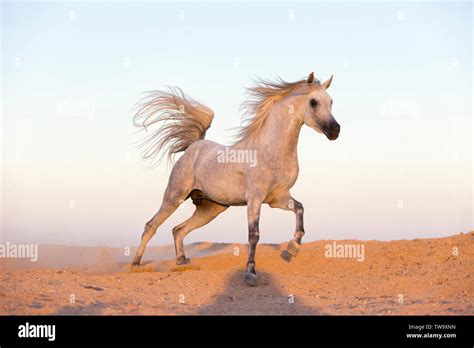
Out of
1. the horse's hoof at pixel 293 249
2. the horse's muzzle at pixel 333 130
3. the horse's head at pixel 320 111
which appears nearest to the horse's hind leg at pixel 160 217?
the horse's hoof at pixel 293 249

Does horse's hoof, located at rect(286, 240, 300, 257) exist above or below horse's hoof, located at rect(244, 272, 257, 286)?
above

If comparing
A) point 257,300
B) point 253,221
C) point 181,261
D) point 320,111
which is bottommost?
point 257,300

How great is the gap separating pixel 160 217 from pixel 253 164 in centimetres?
239

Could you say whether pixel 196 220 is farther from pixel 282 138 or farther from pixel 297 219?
pixel 282 138

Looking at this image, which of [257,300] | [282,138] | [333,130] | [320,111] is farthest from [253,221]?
[320,111]

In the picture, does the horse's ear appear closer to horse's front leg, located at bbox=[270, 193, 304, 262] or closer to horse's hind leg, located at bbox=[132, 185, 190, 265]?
horse's front leg, located at bbox=[270, 193, 304, 262]

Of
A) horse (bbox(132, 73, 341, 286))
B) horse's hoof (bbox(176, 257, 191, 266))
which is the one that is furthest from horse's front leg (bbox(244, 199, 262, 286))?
horse's hoof (bbox(176, 257, 191, 266))

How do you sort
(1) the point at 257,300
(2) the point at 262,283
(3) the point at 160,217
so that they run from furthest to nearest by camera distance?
1. (3) the point at 160,217
2. (2) the point at 262,283
3. (1) the point at 257,300

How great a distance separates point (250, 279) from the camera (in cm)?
980

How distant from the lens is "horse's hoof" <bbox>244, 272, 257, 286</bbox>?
9.79 metres

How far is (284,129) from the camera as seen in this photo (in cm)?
1044

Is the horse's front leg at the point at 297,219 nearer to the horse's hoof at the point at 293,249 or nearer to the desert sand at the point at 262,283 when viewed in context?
the horse's hoof at the point at 293,249

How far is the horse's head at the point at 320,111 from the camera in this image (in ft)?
32.3
